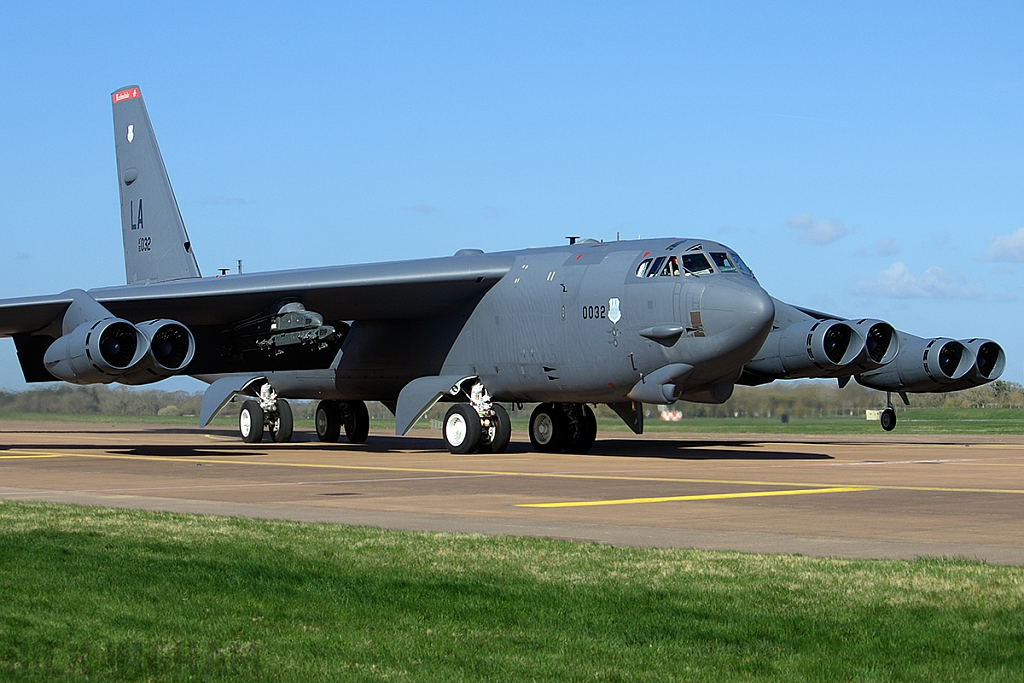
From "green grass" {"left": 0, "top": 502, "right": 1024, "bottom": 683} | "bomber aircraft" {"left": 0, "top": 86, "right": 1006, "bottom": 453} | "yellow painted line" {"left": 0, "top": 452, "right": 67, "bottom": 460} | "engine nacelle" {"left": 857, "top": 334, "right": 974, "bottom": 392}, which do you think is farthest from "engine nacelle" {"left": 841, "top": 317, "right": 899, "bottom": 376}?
"green grass" {"left": 0, "top": 502, "right": 1024, "bottom": 683}

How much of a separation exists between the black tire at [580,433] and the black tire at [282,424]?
26.3 feet

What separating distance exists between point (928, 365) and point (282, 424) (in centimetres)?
1577

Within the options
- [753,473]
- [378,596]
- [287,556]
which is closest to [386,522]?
[287,556]

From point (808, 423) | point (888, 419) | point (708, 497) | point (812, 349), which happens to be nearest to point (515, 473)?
point (708, 497)

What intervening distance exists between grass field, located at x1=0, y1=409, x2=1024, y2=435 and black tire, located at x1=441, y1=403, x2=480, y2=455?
1375cm

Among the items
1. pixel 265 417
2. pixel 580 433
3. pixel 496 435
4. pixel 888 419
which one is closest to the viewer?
pixel 496 435

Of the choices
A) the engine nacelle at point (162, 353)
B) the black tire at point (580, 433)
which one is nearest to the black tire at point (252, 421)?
the engine nacelle at point (162, 353)

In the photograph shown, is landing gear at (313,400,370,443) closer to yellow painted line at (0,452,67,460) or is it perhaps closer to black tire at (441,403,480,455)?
black tire at (441,403,480,455)

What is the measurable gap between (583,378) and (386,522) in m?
12.6

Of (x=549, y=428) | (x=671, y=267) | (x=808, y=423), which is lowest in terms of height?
(x=808, y=423)

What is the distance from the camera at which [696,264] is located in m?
22.3

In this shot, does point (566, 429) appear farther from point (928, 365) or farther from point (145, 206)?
point (145, 206)

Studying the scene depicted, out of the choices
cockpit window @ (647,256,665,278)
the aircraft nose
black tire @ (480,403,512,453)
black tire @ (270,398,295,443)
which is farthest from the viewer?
black tire @ (270,398,295,443)

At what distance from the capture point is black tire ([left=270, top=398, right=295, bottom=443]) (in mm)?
31016
